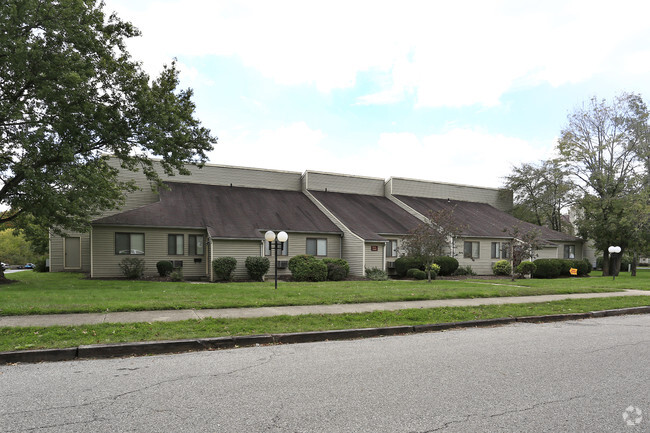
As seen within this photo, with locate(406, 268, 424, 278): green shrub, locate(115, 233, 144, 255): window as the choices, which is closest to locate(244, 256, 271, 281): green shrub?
locate(115, 233, 144, 255): window

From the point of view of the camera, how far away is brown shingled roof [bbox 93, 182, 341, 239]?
2275 centimetres

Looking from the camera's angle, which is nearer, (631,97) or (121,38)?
(121,38)

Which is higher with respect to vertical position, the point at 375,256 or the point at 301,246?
the point at 301,246

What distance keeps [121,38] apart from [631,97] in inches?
1453

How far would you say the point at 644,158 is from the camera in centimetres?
3306

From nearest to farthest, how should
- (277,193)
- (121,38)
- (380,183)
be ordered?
(121,38) → (277,193) → (380,183)

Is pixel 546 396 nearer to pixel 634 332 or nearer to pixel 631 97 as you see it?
pixel 634 332

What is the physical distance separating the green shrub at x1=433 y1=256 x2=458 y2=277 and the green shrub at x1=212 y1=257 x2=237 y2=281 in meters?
12.9

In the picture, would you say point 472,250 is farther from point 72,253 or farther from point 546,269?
point 72,253

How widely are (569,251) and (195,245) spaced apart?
104 ft

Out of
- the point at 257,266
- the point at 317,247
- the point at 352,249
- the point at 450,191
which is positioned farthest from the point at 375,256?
the point at 450,191

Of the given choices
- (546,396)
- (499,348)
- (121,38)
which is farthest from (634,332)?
(121,38)

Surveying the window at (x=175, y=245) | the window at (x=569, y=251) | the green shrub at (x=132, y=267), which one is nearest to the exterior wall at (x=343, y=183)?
the window at (x=175, y=245)

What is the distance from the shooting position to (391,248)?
27.2 m
